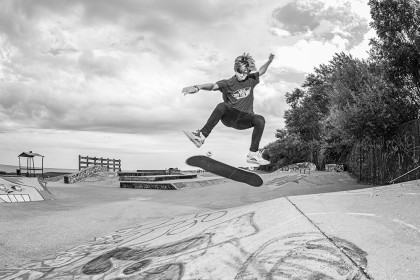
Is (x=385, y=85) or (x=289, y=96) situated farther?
(x=289, y=96)

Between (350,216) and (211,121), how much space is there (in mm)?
2577

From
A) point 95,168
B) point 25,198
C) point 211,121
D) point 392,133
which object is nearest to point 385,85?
point 392,133

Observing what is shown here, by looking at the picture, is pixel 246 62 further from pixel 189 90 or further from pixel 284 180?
pixel 284 180

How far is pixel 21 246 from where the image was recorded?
7703 millimetres

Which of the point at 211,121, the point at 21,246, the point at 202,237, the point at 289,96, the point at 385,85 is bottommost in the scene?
the point at 21,246

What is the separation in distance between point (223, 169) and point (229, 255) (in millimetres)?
2167

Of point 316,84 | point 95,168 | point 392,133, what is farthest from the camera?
point 316,84

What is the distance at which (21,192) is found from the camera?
49.7 ft

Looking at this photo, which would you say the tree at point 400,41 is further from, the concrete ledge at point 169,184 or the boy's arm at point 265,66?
the boy's arm at point 265,66

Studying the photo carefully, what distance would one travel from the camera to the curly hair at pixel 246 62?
593cm

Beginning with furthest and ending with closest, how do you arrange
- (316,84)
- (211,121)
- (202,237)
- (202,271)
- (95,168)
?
(316,84)
(95,168)
(211,121)
(202,237)
(202,271)

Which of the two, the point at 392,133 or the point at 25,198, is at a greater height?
the point at 392,133

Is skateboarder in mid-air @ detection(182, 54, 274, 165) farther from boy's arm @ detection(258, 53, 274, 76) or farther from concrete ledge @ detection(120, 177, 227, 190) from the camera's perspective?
concrete ledge @ detection(120, 177, 227, 190)

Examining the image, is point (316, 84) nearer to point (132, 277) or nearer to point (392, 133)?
point (392, 133)
